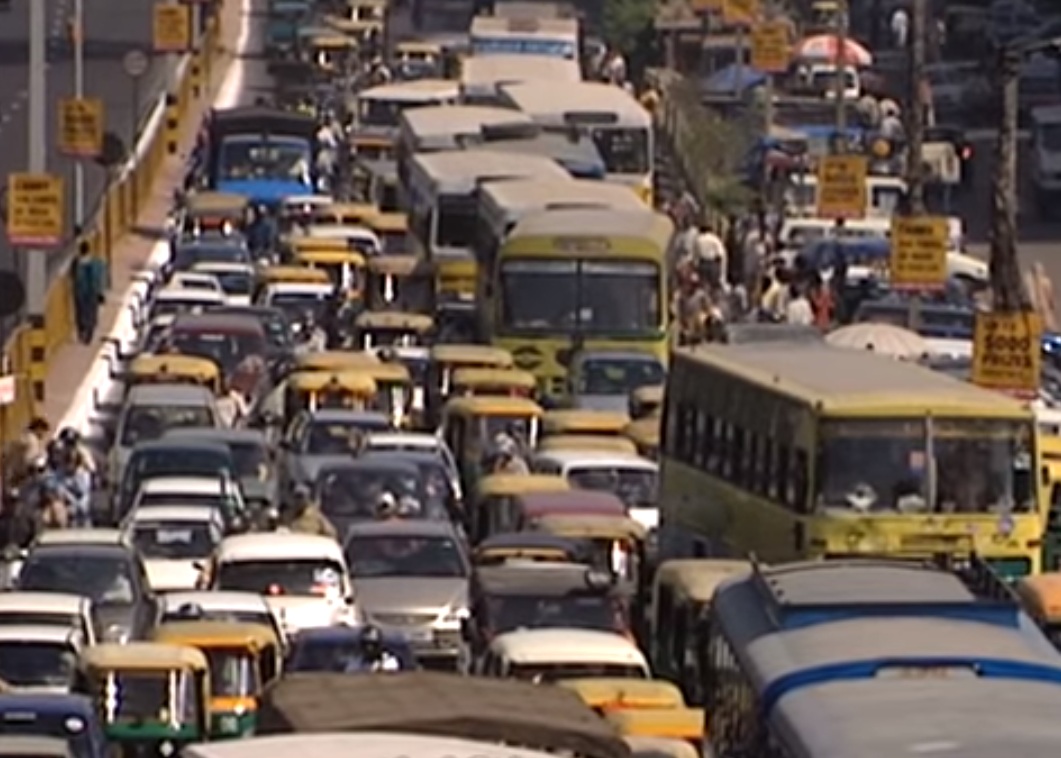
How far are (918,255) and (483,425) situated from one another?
15.5ft

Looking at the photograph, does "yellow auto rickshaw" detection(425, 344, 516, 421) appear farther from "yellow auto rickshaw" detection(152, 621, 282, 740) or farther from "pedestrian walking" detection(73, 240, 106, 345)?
"yellow auto rickshaw" detection(152, 621, 282, 740)

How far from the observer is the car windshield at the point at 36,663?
2723 cm

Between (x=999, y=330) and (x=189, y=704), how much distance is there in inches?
455

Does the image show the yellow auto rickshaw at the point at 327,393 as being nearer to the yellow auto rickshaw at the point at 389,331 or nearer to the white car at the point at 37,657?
the yellow auto rickshaw at the point at 389,331

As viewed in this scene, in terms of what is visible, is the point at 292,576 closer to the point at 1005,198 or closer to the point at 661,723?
the point at 661,723

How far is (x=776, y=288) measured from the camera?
52.8 m

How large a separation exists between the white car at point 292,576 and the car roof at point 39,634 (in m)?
3.13

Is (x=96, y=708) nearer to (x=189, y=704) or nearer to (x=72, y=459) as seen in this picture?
(x=189, y=704)

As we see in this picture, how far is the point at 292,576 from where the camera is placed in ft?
104

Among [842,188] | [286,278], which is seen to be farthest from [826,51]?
[286,278]

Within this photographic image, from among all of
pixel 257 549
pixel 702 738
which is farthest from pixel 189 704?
pixel 257 549

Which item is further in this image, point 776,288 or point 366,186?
point 366,186

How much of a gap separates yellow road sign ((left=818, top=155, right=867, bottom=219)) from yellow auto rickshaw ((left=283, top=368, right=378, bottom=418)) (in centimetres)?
1106

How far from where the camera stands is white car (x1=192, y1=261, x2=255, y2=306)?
51.5 m
